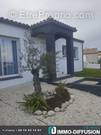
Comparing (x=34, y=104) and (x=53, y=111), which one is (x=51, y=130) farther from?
(x=34, y=104)

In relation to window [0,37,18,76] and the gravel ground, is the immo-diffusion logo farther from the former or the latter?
window [0,37,18,76]

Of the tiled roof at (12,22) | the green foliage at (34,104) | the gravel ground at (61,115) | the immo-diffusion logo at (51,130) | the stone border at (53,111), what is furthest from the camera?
the tiled roof at (12,22)

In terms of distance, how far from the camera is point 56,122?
6.18 meters

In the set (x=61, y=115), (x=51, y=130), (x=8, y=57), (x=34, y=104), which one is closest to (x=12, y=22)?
(x=8, y=57)

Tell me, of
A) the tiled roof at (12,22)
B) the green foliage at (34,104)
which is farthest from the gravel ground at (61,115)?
the tiled roof at (12,22)

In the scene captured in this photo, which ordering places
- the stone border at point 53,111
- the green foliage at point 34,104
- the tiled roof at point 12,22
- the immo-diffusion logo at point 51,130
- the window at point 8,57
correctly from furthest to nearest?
the window at point 8,57
the tiled roof at point 12,22
the green foliage at point 34,104
the stone border at point 53,111
the immo-diffusion logo at point 51,130

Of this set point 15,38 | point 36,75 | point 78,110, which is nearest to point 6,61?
point 15,38

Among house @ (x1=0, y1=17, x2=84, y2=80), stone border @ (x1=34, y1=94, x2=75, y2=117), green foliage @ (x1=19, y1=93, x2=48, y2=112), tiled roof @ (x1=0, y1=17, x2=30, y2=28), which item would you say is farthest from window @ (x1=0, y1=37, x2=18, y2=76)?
stone border @ (x1=34, y1=94, x2=75, y2=117)

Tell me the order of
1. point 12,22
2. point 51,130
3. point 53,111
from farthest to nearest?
point 12,22 → point 53,111 → point 51,130

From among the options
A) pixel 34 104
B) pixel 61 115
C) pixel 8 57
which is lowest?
pixel 61 115

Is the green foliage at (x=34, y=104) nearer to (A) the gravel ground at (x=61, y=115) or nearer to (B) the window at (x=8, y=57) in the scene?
(A) the gravel ground at (x=61, y=115)

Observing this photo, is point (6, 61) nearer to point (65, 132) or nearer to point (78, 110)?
point (78, 110)

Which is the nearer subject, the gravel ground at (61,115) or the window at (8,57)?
the gravel ground at (61,115)

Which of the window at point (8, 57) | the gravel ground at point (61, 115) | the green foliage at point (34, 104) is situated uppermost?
the window at point (8, 57)
